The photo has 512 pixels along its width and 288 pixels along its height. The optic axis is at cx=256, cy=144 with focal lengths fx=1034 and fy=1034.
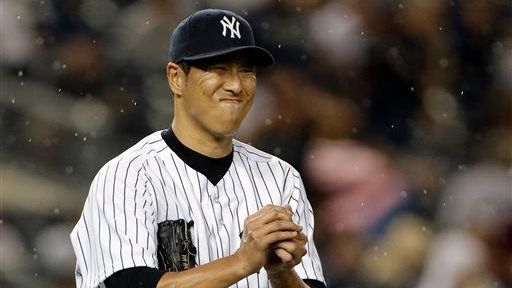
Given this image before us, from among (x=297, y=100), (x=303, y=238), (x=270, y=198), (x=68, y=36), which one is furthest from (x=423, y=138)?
(x=303, y=238)

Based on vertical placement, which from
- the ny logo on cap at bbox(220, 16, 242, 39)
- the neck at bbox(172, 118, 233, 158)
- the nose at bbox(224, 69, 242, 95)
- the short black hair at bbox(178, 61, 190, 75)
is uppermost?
the ny logo on cap at bbox(220, 16, 242, 39)

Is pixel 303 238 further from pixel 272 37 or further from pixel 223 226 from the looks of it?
pixel 272 37

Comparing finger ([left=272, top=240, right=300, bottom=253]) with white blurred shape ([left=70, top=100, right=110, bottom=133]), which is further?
white blurred shape ([left=70, top=100, right=110, bottom=133])

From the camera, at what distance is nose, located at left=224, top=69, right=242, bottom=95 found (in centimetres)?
218

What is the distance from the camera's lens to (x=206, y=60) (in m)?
2.21

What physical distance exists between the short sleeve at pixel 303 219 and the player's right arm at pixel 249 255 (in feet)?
1.14

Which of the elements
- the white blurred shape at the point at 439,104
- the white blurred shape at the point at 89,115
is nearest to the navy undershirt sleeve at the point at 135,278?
the white blurred shape at the point at 89,115

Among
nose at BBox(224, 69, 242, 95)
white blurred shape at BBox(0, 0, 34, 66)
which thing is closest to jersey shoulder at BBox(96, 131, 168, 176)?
nose at BBox(224, 69, 242, 95)

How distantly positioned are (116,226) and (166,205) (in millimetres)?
128

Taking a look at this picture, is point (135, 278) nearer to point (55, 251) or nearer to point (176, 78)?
point (176, 78)

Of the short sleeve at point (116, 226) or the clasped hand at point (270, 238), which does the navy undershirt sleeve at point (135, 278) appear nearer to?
the short sleeve at point (116, 226)

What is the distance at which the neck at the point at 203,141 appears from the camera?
7.52 feet

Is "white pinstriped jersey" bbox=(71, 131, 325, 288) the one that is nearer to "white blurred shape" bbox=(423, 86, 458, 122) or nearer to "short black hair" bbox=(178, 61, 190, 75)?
"short black hair" bbox=(178, 61, 190, 75)

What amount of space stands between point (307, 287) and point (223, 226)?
0.23m
